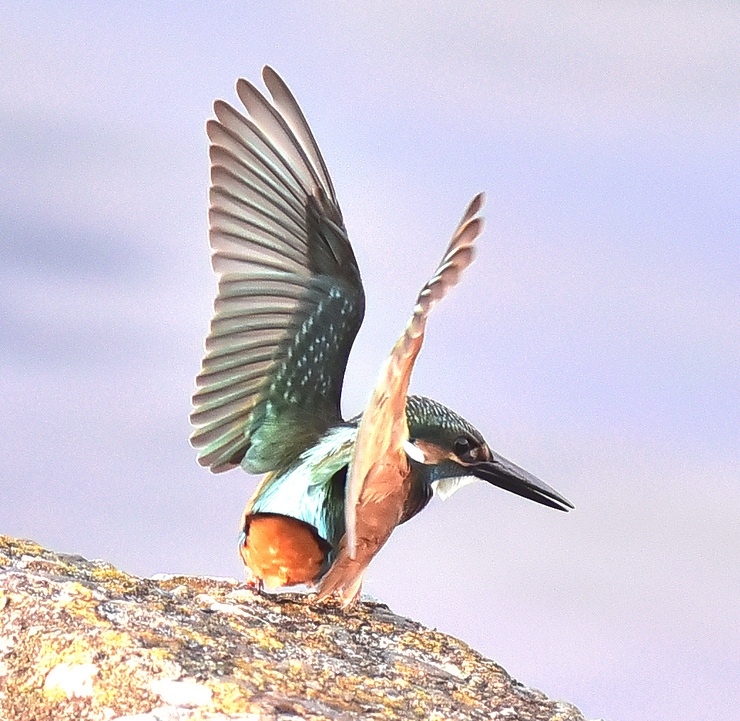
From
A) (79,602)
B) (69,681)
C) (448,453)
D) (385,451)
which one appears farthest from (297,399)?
(69,681)

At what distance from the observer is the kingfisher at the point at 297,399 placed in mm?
3428

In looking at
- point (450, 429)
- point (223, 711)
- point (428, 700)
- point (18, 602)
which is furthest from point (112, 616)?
point (450, 429)

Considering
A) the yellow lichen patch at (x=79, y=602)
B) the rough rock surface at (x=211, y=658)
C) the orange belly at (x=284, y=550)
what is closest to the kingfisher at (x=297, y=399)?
the orange belly at (x=284, y=550)

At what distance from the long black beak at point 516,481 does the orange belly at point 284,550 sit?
572 millimetres

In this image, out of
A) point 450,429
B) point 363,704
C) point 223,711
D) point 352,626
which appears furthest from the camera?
point 450,429

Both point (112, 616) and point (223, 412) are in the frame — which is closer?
point (112, 616)

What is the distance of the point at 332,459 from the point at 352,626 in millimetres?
482

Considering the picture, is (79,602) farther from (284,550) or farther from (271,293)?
(271,293)

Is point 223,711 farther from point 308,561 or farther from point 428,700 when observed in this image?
point 308,561

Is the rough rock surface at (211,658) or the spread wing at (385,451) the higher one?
the spread wing at (385,451)

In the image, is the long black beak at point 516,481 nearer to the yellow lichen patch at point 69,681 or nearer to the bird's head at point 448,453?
the bird's head at point 448,453

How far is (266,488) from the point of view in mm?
3615

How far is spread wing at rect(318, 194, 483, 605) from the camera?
9.11 ft

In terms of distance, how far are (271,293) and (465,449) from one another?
0.87 metres
